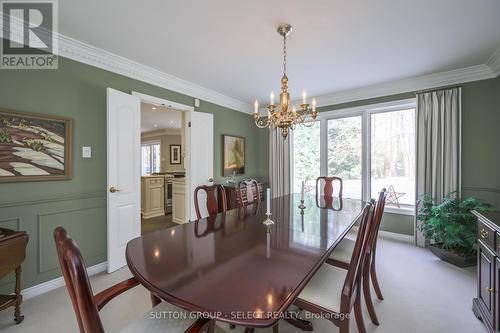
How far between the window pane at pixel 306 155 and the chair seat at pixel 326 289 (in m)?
3.02

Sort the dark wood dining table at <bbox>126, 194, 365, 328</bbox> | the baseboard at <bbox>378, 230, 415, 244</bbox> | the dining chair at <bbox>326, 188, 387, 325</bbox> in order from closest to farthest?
the dark wood dining table at <bbox>126, 194, 365, 328</bbox> → the dining chair at <bbox>326, 188, 387, 325</bbox> → the baseboard at <bbox>378, 230, 415, 244</bbox>

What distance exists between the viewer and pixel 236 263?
1105mm

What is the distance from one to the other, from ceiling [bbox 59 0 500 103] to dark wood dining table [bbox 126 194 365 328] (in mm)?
1853

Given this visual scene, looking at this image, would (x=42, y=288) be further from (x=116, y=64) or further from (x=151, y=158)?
(x=151, y=158)

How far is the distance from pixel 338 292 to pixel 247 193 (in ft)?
5.67

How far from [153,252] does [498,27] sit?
3.64 meters

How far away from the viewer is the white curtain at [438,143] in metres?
3.04

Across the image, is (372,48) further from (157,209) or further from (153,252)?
(157,209)

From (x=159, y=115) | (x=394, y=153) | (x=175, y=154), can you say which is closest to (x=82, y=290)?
(x=394, y=153)

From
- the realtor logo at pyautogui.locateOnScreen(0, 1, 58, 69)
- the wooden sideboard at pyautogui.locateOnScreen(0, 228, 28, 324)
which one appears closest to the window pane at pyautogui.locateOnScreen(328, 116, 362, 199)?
the realtor logo at pyautogui.locateOnScreen(0, 1, 58, 69)

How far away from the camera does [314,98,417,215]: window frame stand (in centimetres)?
353

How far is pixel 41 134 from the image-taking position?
2.13m

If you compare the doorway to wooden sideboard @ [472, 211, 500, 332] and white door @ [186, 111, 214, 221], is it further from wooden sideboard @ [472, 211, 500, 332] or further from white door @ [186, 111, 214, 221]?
wooden sideboard @ [472, 211, 500, 332]

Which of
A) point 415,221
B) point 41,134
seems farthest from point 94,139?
point 415,221
